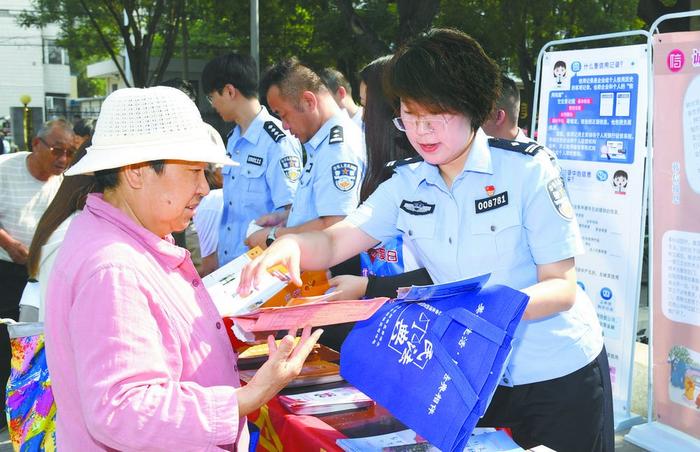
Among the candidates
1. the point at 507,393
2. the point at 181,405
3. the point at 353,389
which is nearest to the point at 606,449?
the point at 507,393

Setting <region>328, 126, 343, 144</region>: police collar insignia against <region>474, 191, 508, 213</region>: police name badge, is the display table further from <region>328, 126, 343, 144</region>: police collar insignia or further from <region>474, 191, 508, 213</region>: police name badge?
<region>328, 126, 343, 144</region>: police collar insignia

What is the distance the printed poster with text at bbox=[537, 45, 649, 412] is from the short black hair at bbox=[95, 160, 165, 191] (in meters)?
2.98

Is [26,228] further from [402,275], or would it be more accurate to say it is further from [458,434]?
[458,434]

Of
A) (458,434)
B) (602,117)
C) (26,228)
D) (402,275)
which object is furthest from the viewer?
(26,228)

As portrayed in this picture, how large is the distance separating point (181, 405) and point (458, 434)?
56 centimetres

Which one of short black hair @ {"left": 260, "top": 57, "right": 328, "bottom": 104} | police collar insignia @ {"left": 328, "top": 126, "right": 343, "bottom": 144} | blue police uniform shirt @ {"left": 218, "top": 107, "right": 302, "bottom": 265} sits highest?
short black hair @ {"left": 260, "top": 57, "right": 328, "bottom": 104}

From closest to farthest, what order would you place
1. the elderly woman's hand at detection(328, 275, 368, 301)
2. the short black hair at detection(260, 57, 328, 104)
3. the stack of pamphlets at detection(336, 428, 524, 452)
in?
the stack of pamphlets at detection(336, 428, 524, 452) < the elderly woman's hand at detection(328, 275, 368, 301) < the short black hair at detection(260, 57, 328, 104)

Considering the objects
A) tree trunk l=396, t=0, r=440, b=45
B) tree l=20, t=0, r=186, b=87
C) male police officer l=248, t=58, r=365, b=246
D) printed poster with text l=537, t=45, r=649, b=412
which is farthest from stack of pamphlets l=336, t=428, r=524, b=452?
tree l=20, t=0, r=186, b=87

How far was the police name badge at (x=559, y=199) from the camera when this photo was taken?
1800 millimetres

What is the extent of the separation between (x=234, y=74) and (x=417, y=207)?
221 centimetres

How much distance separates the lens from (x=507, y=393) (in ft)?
6.54

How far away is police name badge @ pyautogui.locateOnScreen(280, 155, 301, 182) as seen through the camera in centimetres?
370

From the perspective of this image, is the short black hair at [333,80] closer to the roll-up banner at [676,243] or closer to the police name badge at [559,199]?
the roll-up banner at [676,243]

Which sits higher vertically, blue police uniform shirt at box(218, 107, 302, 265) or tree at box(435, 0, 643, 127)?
tree at box(435, 0, 643, 127)
